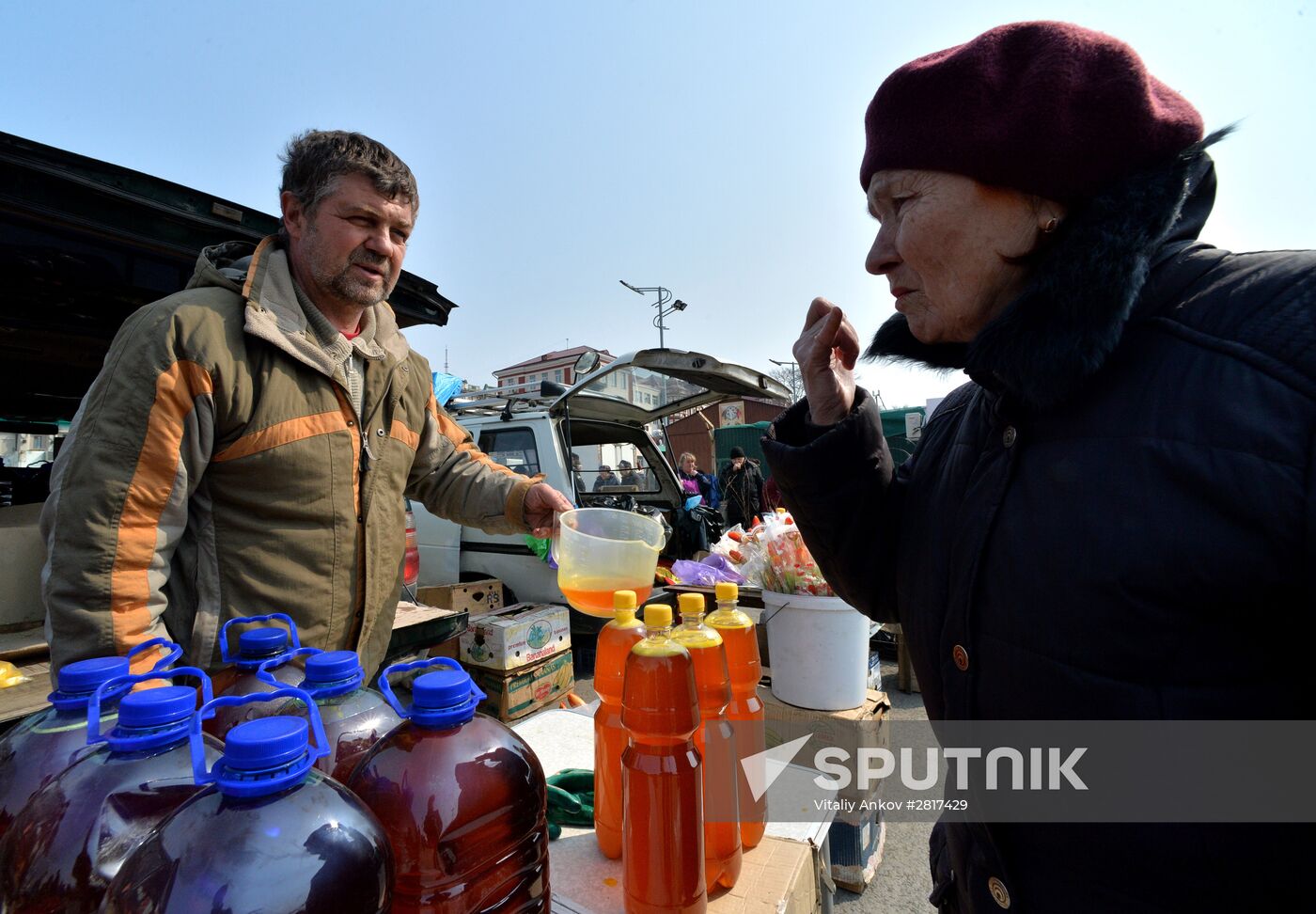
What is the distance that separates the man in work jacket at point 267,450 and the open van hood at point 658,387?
9.60ft

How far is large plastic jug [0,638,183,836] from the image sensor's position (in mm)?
792

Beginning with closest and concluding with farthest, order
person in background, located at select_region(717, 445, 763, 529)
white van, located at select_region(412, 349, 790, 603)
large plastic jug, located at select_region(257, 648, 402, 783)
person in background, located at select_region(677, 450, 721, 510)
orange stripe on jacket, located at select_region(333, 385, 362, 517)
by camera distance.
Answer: large plastic jug, located at select_region(257, 648, 402, 783) → orange stripe on jacket, located at select_region(333, 385, 362, 517) → white van, located at select_region(412, 349, 790, 603) → person in background, located at select_region(717, 445, 763, 529) → person in background, located at select_region(677, 450, 721, 510)

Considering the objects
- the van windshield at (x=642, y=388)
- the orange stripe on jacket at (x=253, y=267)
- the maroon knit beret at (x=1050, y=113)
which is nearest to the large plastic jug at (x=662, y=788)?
the maroon knit beret at (x=1050, y=113)

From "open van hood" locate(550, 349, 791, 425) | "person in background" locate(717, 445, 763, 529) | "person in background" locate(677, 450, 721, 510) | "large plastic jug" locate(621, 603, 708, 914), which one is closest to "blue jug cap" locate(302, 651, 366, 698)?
"large plastic jug" locate(621, 603, 708, 914)

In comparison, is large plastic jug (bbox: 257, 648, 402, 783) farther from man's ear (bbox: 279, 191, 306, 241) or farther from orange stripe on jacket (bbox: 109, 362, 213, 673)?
man's ear (bbox: 279, 191, 306, 241)

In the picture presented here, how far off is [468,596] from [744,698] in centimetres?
420

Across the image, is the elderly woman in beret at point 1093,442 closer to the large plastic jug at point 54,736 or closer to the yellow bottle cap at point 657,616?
the yellow bottle cap at point 657,616

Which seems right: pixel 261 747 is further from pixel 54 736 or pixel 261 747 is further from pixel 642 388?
pixel 642 388

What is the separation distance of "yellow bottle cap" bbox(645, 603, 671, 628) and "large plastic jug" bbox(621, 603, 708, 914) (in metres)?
0.08

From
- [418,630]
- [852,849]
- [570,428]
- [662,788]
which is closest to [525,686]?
[418,630]

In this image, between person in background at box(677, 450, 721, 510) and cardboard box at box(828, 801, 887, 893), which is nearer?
cardboard box at box(828, 801, 887, 893)

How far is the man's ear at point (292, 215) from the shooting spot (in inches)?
75.6

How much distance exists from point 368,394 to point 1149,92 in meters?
2.03

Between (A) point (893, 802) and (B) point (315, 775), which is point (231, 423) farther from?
(A) point (893, 802)
